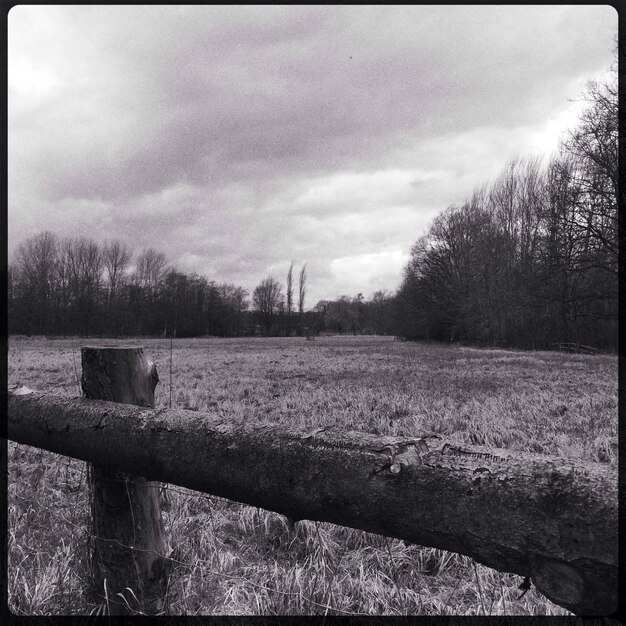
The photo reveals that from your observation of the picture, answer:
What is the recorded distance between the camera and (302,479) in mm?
1315

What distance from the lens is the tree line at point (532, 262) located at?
731 inches

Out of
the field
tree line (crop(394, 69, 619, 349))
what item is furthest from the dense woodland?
the field

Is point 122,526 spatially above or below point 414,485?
below

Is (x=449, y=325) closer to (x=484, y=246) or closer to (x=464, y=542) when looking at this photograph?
(x=484, y=246)

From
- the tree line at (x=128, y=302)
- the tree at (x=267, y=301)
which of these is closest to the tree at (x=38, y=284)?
the tree line at (x=128, y=302)

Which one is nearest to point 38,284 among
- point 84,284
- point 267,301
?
point 84,284

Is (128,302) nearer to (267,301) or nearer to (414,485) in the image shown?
(267,301)

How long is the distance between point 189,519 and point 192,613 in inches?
38.0

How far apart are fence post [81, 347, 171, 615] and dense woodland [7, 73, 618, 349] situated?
56.3ft

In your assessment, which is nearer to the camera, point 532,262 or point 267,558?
point 267,558

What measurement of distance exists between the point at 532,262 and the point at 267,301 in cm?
5364

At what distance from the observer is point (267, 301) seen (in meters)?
80.5

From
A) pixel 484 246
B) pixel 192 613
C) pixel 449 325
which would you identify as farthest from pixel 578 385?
pixel 449 325

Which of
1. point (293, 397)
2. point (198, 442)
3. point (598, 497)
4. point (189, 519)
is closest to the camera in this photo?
point (598, 497)
